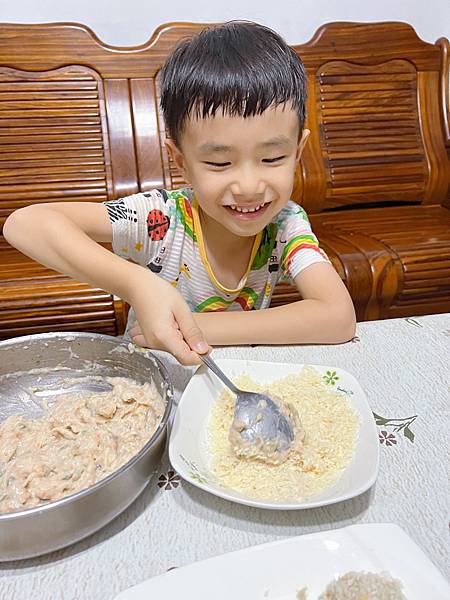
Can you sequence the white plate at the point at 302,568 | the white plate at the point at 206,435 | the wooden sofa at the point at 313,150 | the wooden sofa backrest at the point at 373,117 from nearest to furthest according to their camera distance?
the white plate at the point at 302,568 < the white plate at the point at 206,435 < the wooden sofa at the point at 313,150 < the wooden sofa backrest at the point at 373,117

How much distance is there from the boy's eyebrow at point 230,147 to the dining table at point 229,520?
17.6 inches

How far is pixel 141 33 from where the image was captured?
7.89 feet

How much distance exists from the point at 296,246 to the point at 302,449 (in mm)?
602

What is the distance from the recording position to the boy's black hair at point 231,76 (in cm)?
88

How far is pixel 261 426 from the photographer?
2.25 ft

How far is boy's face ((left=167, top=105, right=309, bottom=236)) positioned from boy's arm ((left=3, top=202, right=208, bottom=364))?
0.21 metres

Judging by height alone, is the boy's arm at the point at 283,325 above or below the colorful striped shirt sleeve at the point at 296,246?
below

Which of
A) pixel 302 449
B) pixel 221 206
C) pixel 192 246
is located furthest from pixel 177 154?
pixel 302 449

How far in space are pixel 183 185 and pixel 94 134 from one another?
17.8 inches

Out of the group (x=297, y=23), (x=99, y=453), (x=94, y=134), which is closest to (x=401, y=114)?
(x=297, y=23)

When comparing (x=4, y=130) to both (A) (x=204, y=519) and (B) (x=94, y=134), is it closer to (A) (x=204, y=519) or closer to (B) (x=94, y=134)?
(B) (x=94, y=134)

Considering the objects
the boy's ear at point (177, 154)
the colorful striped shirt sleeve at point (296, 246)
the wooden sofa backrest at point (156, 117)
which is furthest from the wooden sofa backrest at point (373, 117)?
the boy's ear at point (177, 154)

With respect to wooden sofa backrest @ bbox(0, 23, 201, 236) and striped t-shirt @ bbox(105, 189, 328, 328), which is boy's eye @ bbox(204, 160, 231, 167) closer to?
striped t-shirt @ bbox(105, 189, 328, 328)

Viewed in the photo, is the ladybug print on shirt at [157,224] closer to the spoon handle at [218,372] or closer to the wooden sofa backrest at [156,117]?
the spoon handle at [218,372]
